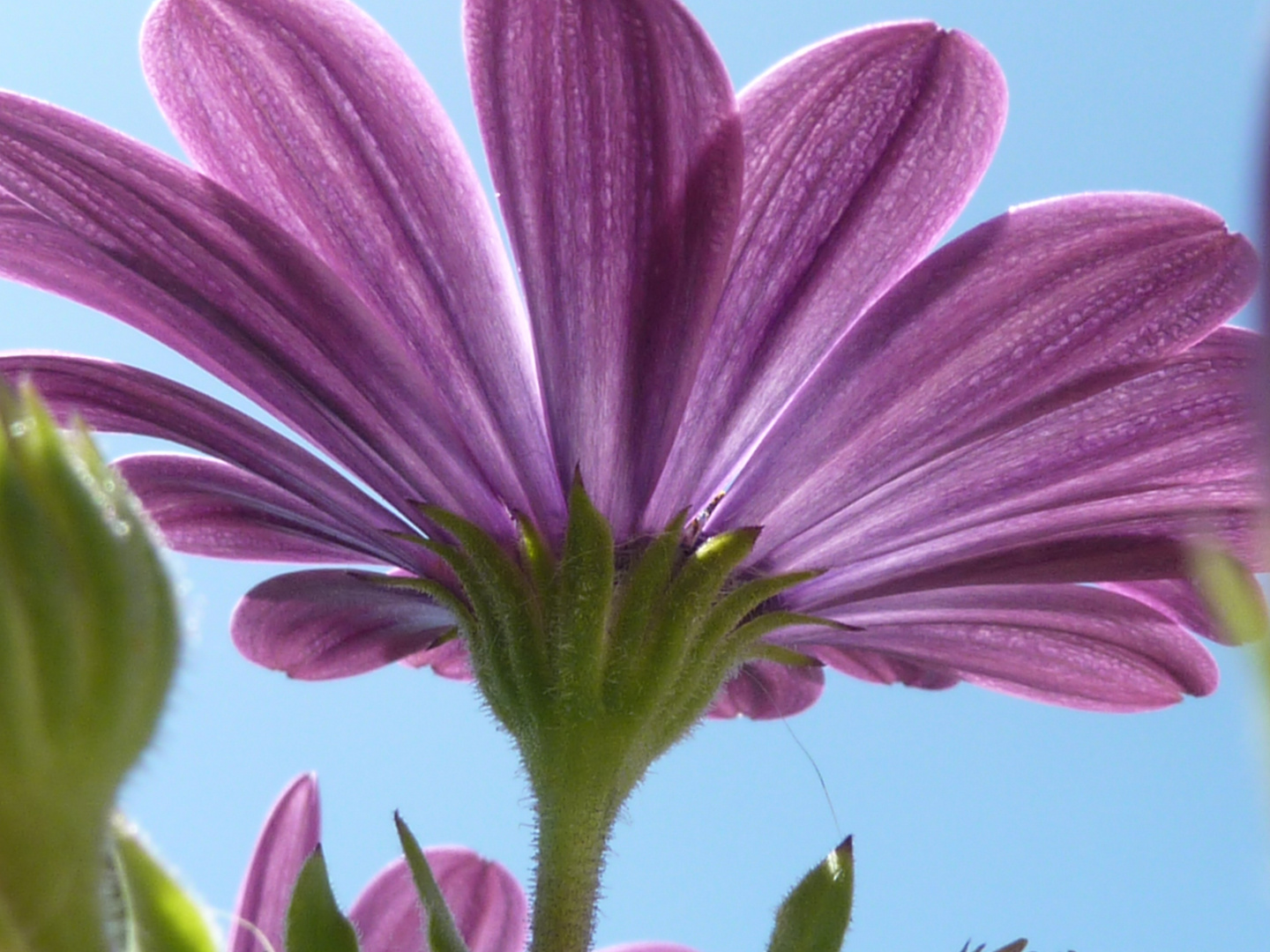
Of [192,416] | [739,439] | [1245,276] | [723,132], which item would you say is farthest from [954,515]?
[192,416]

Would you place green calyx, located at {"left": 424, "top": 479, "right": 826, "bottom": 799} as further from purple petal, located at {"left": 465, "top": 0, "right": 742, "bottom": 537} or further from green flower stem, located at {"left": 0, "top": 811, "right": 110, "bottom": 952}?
green flower stem, located at {"left": 0, "top": 811, "right": 110, "bottom": 952}

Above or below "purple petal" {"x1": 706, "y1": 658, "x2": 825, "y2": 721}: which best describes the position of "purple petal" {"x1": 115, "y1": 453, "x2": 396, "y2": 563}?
above

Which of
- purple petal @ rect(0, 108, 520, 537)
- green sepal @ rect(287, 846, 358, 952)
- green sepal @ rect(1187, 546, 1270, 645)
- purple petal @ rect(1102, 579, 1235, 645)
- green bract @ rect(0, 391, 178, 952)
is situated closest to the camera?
green sepal @ rect(1187, 546, 1270, 645)

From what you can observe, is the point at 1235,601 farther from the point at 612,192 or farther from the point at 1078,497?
the point at 1078,497

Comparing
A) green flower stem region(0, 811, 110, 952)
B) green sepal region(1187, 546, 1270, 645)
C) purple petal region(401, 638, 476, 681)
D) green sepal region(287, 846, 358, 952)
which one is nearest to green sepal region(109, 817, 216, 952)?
green flower stem region(0, 811, 110, 952)

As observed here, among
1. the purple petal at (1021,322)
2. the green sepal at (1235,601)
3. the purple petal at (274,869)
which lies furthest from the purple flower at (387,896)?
the green sepal at (1235,601)

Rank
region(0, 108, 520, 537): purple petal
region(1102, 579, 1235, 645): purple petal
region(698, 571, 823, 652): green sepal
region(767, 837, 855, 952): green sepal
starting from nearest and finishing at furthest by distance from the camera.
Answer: region(767, 837, 855, 952): green sepal < region(0, 108, 520, 537): purple petal < region(698, 571, 823, 652): green sepal < region(1102, 579, 1235, 645): purple petal

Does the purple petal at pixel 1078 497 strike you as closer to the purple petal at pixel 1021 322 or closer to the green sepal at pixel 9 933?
the purple petal at pixel 1021 322
